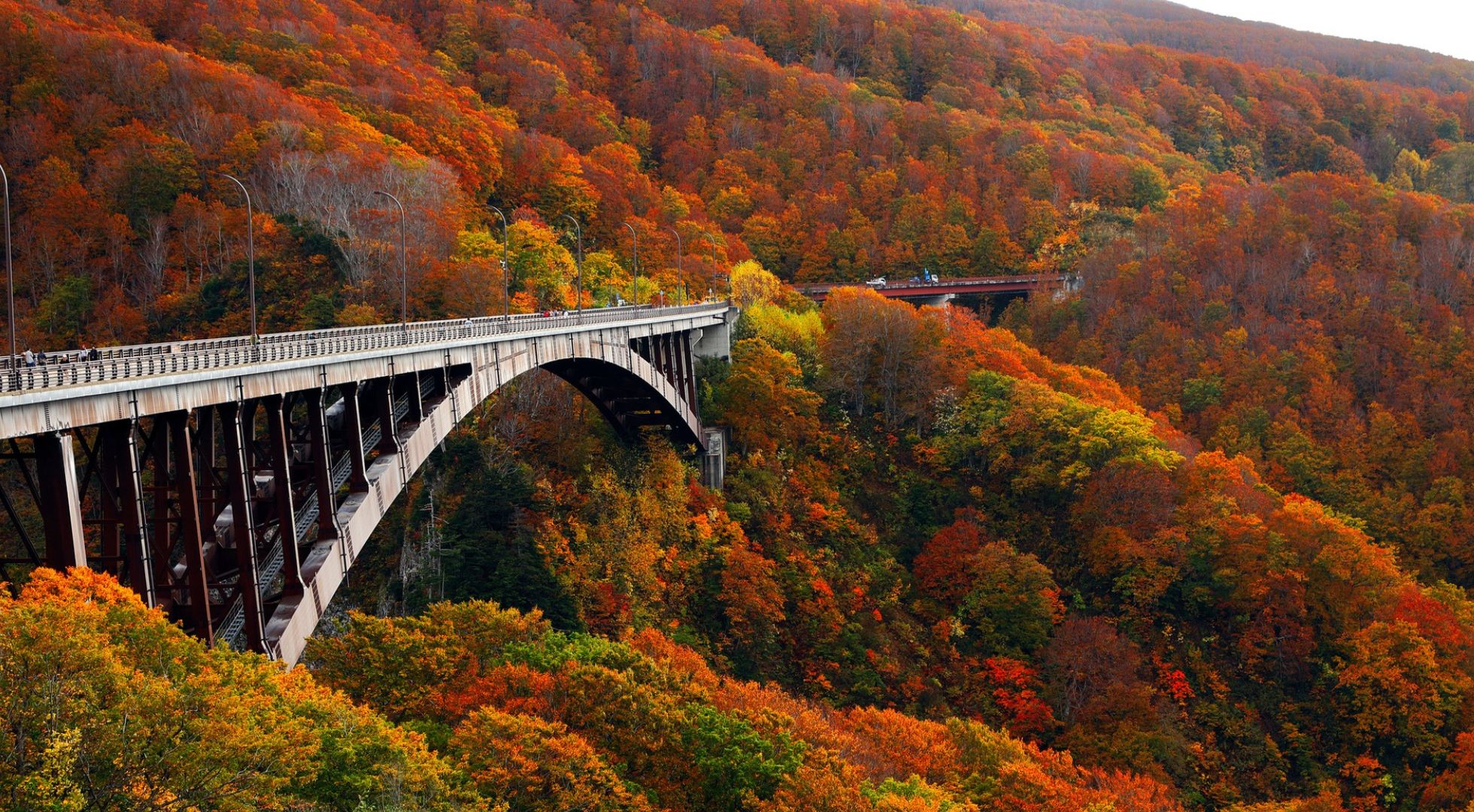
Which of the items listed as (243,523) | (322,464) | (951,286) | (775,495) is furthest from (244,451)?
(951,286)

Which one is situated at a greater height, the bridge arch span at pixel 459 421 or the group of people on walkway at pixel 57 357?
the group of people on walkway at pixel 57 357

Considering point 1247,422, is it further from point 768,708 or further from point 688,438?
point 768,708

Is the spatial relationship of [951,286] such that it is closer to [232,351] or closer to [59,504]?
[232,351]

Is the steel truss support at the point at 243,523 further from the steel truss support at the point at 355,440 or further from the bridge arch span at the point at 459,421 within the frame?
the steel truss support at the point at 355,440

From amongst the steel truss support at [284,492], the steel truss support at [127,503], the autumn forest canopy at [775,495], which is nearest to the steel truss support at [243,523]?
the steel truss support at [284,492]

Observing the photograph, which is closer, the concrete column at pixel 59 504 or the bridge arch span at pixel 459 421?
the concrete column at pixel 59 504

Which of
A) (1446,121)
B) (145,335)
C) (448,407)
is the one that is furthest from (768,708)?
(1446,121)
